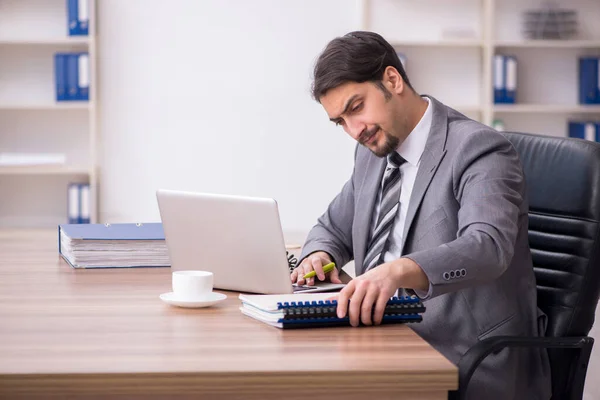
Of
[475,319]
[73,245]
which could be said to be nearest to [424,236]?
[475,319]

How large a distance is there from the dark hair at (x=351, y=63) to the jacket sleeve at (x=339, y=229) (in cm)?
33

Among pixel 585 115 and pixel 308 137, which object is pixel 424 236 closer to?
pixel 308 137

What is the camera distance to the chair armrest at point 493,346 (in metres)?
1.60

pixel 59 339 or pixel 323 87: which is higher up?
pixel 323 87

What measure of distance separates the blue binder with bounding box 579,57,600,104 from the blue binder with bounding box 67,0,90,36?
117 inches

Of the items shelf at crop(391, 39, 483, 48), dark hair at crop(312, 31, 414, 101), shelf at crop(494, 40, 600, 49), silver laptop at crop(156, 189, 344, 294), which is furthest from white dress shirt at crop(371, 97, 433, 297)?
shelf at crop(494, 40, 600, 49)

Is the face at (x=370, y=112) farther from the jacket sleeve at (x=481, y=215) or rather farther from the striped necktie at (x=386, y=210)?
the jacket sleeve at (x=481, y=215)

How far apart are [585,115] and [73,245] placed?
4.14 metres

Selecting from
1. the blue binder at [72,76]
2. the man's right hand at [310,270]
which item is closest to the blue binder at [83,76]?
the blue binder at [72,76]

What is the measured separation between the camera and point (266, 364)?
120 centimetres

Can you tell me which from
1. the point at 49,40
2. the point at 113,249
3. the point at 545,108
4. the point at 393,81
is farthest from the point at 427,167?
the point at 49,40

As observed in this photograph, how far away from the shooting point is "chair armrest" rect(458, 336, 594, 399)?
1596 mm

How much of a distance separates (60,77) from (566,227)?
3710mm

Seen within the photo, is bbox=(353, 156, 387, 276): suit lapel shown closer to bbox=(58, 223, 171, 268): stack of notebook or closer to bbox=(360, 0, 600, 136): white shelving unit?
bbox=(58, 223, 171, 268): stack of notebook
